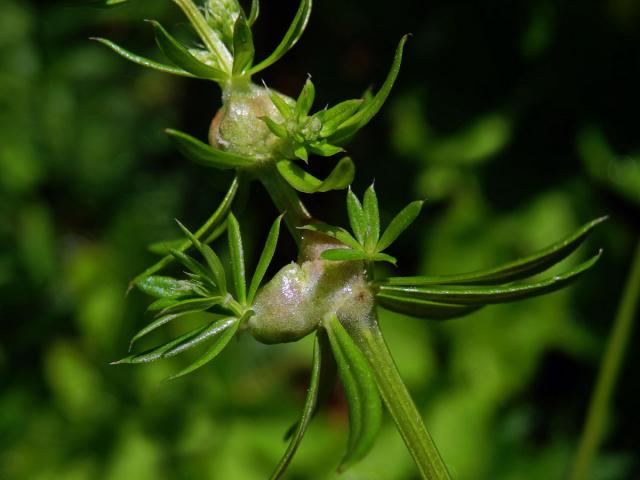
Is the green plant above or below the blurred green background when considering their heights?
→ above

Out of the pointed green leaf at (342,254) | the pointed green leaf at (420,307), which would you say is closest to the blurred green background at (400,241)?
the pointed green leaf at (420,307)

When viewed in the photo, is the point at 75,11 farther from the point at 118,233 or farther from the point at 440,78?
the point at 440,78

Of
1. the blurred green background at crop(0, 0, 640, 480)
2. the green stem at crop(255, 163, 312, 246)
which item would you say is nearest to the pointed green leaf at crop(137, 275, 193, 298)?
the green stem at crop(255, 163, 312, 246)

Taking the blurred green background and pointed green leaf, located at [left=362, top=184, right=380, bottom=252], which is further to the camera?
the blurred green background

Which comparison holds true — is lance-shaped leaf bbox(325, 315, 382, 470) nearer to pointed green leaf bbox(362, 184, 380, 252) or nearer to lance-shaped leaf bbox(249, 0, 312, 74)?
pointed green leaf bbox(362, 184, 380, 252)

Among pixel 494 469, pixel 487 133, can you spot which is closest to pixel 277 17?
pixel 487 133

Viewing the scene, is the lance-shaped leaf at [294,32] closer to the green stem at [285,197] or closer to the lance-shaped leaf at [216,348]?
the green stem at [285,197]

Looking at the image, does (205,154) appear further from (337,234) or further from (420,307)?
(420,307)
